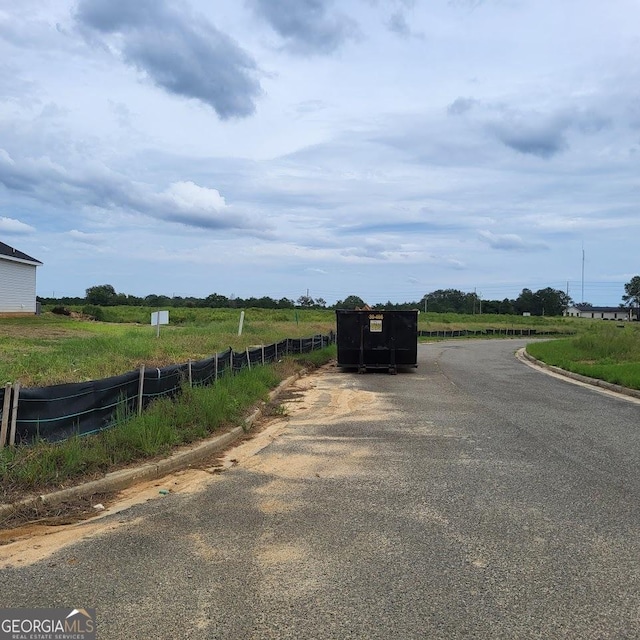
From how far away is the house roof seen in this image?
108ft

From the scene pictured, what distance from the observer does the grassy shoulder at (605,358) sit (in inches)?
656

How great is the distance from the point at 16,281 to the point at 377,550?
112 ft

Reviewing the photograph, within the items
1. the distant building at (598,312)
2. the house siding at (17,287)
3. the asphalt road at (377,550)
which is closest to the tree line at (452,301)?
the distant building at (598,312)

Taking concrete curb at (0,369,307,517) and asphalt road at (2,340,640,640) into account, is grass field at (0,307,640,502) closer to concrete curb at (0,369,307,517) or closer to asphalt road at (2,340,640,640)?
concrete curb at (0,369,307,517)

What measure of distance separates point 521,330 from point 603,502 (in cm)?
7196

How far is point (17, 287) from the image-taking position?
113 ft

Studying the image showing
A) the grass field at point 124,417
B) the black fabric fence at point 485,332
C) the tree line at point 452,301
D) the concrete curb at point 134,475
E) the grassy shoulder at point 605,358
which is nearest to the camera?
the concrete curb at point 134,475

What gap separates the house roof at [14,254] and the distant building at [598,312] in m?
148

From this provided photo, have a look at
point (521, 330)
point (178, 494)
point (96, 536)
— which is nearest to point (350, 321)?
point (178, 494)

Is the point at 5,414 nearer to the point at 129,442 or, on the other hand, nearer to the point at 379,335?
the point at 129,442

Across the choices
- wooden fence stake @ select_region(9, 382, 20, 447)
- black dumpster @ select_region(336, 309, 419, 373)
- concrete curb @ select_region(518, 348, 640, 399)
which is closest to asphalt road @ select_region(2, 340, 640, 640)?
wooden fence stake @ select_region(9, 382, 20, 447)

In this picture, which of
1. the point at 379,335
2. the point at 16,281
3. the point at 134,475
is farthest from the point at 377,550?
the point at 16,281

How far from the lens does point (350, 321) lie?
67.5 ft

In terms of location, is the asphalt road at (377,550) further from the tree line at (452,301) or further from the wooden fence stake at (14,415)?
the tree line at (452,301)
